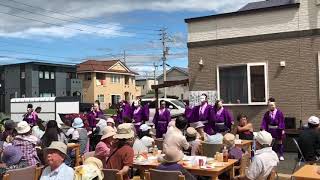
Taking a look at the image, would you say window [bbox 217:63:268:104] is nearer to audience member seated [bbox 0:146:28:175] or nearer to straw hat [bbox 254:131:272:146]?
straw hat [bbox 254:131:272:146]

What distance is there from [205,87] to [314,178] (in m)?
10.6

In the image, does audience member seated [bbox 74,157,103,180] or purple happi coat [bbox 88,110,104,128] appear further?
purple happi coat [bbox 88,110,104,128]

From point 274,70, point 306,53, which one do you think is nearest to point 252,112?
point 274,70

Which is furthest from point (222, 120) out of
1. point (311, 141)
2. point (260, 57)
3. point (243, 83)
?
point (311, 141)

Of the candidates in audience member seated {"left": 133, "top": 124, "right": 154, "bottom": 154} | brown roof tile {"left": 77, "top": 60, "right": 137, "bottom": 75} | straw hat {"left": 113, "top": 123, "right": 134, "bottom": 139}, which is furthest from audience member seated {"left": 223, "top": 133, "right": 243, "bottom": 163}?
brown roof tile {"left": 77, "top": 60, "right": 137, "bottom": 75}

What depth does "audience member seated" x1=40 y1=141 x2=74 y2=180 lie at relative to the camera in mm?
5090

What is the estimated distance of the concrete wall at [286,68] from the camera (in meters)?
13.5

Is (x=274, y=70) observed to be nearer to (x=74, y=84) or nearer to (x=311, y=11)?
(x=311, y=11)

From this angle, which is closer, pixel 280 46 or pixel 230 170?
pixel 230 170

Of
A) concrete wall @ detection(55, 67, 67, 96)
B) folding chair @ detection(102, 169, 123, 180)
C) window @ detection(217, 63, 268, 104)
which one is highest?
concrete wall @ detection(55, 67, 67, 96)

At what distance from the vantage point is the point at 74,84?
57469mm

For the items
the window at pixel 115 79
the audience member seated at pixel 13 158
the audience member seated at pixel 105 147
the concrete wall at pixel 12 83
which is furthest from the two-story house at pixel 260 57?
the window at pixel 115 79

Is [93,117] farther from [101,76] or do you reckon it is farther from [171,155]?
[101,76]

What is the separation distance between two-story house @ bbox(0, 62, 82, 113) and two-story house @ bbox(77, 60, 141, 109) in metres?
4.32
